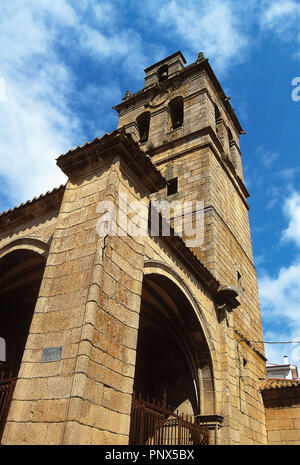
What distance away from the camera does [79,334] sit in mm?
3818

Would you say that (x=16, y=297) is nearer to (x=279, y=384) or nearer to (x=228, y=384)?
(x=228, y=384)

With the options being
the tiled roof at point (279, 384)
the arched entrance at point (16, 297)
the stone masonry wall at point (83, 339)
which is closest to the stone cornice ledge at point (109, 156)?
the stone masonry wall at point (83, 339)

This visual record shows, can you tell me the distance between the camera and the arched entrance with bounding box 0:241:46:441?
695 centimetres

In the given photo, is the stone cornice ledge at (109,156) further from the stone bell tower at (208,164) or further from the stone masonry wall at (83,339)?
the stone bell tower at (208,164)

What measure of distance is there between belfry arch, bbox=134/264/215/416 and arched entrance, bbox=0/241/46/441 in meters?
2.42

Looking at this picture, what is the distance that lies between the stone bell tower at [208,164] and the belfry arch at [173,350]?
124 cm

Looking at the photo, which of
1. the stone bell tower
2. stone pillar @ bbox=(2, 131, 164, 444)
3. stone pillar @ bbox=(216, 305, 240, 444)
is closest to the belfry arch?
stone pillar @ bbox=(216, 305, 240, 444)

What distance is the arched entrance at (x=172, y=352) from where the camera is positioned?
7.10 meters

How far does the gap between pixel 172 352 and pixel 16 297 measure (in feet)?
13.1

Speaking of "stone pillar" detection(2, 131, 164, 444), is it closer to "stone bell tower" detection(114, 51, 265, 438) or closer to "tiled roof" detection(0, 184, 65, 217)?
"tiled roof" detection(0, 184, 65, 217)

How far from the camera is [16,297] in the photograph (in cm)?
857


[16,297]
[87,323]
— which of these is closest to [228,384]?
[87,323]
